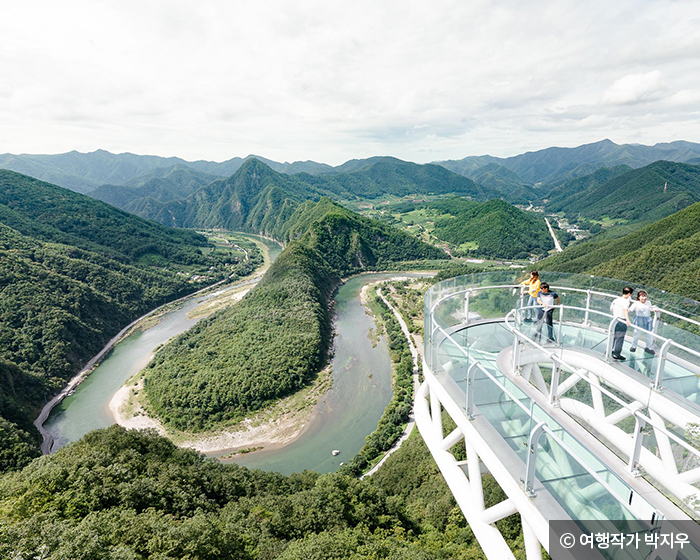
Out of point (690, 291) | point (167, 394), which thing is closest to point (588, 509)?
point (690, 291)

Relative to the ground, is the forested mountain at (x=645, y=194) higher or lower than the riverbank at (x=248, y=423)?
higher

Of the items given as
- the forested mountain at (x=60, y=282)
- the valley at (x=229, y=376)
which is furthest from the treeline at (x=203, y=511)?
the forested mountain at (x=60, y=282)

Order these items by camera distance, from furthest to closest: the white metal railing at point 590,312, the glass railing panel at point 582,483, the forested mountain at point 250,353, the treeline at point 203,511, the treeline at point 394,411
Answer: the forested mountain at point 250,353, the treeline at point 394,411, the treeline at point 203,511, the white metal railing at point 590,312, the glass railing panel at point 582,483

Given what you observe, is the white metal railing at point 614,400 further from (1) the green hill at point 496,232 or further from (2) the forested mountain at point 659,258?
(1) the green hill at point 496,232

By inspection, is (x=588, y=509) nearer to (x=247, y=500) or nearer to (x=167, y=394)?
(x=247, y=500)

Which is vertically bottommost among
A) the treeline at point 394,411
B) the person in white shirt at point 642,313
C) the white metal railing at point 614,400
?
the treeline at point 394,411

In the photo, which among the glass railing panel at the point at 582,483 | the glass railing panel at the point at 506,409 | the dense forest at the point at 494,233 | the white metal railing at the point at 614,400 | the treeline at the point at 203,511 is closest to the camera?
the glass railing panel at the point at 582,483

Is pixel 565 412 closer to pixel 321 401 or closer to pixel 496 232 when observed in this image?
pixel 321 401
